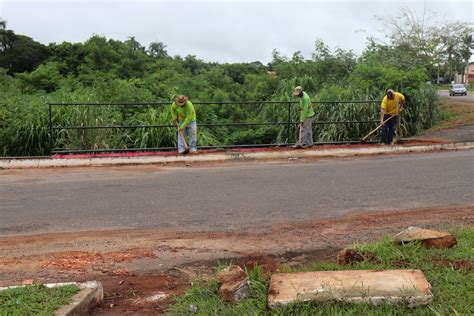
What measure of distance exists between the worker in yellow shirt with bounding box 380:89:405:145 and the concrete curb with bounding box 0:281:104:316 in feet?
34.9

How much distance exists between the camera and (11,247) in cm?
524

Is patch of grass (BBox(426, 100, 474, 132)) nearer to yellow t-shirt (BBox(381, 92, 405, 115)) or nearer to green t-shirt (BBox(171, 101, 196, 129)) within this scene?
yellow t-shirt (BBox(381, 92, 405, 115))

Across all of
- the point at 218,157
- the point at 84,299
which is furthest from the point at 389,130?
the point at 84,299

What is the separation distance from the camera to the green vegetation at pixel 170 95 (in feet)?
42.9

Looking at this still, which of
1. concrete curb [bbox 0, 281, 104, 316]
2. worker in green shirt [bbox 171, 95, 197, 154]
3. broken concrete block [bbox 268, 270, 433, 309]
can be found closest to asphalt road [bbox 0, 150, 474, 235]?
worker in green shirt [bbox 171, 95, 197, 154]

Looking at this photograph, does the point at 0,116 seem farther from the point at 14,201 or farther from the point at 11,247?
the point at 11,247

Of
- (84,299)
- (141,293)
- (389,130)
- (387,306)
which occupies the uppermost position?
(389,130)

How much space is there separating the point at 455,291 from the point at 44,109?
12.3 metres

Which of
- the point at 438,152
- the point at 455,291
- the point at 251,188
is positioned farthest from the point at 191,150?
the point at 455,291

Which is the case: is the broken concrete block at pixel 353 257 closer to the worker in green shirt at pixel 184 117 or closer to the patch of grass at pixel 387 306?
the patch of grass at pixel 387 306

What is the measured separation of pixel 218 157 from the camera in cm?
1172

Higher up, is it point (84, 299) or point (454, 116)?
point (454, 116)

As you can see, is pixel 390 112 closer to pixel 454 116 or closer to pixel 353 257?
pixel 454 116

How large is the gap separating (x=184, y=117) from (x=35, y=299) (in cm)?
850
